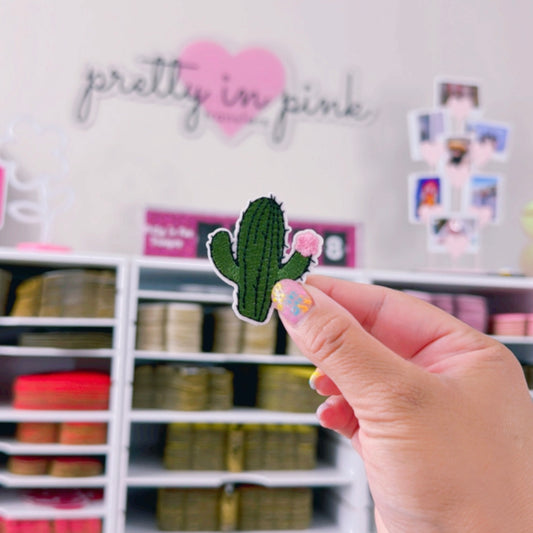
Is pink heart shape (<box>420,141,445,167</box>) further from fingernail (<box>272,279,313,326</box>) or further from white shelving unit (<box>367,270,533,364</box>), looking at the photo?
fingernail (<box>272,279,313,326</box>)

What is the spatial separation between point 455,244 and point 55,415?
1.62m

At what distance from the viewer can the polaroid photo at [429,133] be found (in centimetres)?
271

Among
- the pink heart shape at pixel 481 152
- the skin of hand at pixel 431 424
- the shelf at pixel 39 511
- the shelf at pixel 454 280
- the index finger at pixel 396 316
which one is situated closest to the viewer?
the skin of hand at pixel 431 424

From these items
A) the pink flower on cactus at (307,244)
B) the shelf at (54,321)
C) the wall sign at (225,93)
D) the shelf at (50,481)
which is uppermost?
the wall sign at (225,93)

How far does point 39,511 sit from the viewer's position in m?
2.17

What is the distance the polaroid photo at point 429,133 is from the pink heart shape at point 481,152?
5.7 inches

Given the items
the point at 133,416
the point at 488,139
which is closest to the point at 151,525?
the point at 133,416

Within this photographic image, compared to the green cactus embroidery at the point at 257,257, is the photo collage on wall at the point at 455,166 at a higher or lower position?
higher

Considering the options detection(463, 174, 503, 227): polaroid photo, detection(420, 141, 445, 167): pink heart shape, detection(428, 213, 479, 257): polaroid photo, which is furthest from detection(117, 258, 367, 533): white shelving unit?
detection(463, 174, 503, 227): polaroid photo

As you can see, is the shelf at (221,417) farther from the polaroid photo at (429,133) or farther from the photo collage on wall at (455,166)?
the polaroid photo at (429,133)

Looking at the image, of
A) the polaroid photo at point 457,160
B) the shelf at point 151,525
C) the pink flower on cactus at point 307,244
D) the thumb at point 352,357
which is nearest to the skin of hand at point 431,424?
the thumb at point 352,357

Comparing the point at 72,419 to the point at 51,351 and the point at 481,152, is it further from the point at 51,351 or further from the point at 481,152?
the point at 481,152

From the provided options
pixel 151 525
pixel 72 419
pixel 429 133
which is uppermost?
pixel 429 133

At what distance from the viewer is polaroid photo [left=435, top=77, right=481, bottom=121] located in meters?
2.78
